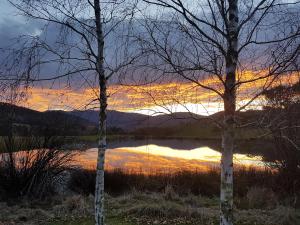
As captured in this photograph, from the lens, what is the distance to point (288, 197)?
1430cm

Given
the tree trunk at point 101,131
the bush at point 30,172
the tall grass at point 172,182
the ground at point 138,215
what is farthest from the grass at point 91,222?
the tall grass at point 172,182

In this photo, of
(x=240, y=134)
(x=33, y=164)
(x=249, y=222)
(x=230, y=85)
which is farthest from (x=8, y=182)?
(x=230, y=85)

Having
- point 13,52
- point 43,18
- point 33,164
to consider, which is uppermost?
point 43,18

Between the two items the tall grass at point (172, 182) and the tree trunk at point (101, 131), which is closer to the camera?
the tree trunk at point (101, 131)

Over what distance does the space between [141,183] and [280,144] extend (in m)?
6.91

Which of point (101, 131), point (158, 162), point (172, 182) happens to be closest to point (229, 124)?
point (101, 131)

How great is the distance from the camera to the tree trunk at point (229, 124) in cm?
512

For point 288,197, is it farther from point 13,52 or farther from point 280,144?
point 13,52

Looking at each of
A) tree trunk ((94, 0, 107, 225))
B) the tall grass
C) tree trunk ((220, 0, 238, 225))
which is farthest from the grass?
the tall grass

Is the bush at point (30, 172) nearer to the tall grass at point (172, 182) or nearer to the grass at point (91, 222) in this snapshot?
the tall grass at point (172, 182)

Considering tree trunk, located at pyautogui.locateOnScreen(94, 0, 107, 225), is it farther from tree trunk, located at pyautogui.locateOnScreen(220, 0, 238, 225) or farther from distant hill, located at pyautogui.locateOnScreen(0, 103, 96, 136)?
distant hill, located at pyautogui.locateOnScreen(0, 103, 96, 136)

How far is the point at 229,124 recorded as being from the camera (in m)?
5.22

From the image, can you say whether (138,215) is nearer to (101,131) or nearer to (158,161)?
(101,131)

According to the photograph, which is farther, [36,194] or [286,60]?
[36,194]
